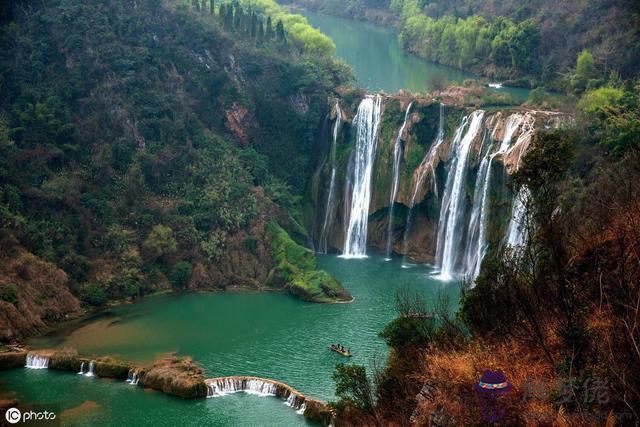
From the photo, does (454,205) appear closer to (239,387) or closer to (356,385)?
(239,387)

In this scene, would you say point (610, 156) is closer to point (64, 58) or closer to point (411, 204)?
point (411, 204)

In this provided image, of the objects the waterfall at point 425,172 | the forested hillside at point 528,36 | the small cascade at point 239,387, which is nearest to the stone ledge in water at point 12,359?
the small cascade at point 239,387

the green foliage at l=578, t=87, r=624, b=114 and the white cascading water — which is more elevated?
the green foliage at l=578, t=87, r=624, b=114

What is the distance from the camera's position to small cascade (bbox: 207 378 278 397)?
31719 millimetres

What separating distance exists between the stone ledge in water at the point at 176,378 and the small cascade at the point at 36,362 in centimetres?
391

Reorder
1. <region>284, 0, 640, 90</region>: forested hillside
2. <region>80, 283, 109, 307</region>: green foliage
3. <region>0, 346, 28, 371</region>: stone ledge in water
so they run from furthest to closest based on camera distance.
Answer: <region>284, 0, 640, 90</region>: forested hillside → <region>80, 283, 109, 307</region>: green foliage → <region>0, 346, 28, 371</region>: stone ledge in water

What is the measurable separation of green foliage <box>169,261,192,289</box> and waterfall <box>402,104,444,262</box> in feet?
37.8

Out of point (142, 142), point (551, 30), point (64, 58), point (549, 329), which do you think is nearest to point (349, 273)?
point (142, 142)

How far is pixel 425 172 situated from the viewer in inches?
1855

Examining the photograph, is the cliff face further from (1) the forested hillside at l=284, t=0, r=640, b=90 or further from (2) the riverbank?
(2) the riverbank

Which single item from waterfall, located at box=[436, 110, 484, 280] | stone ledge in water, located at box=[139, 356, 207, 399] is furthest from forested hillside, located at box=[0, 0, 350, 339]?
stone ledge in water, located at box=[139, 356, 207, 399]

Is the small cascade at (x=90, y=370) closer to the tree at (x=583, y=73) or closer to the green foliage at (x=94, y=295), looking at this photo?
the green foliage at (x=94, y=295)

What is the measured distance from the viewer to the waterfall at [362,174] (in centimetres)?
4894

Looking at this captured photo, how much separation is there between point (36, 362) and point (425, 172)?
22.2 meters
